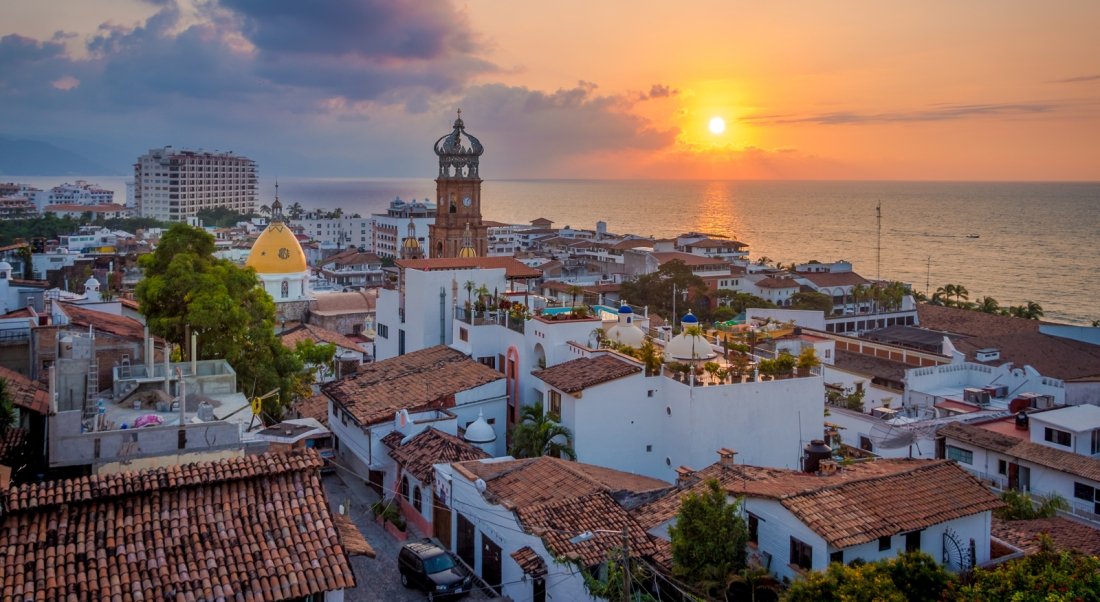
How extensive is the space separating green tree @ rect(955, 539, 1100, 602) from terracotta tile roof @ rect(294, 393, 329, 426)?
19382 mm

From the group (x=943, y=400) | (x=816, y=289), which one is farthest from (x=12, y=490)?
(x=816, y=289)

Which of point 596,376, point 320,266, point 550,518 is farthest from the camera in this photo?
point 320,266

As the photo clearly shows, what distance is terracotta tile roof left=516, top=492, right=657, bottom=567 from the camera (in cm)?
1498

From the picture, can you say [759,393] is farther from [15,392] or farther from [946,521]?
[15,392]

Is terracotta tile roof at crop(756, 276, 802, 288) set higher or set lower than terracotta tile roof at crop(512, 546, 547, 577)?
higher

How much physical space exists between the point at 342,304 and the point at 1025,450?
1452 inches

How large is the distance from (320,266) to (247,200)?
100758mm

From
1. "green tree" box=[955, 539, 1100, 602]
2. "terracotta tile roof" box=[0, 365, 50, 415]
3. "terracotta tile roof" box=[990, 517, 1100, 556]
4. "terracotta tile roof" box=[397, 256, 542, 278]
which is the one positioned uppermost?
"terracotta tile roof" box=[397, 256, 542, 278]

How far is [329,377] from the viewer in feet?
119

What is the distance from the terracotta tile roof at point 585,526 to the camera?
49.1ft

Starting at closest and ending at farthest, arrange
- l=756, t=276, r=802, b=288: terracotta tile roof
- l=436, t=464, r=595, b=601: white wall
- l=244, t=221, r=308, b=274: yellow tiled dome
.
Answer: l=436, t=464, r=595, b=601: white wall, l=244, t=221, r=308, b=274: yellow tiled dome, l=756, t=276, r=802, b=288: terracotta tile roof

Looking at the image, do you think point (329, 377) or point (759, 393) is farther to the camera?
point (329, 377)

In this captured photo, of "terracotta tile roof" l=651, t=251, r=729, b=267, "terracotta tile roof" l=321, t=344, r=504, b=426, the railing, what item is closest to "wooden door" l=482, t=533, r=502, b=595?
"terracotta tile roof" l=321, t=344, r=504, b=426

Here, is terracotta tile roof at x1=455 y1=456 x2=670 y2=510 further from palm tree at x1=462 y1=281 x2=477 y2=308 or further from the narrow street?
palm tree at x1=462 y1=281 x2=477 y2=308
